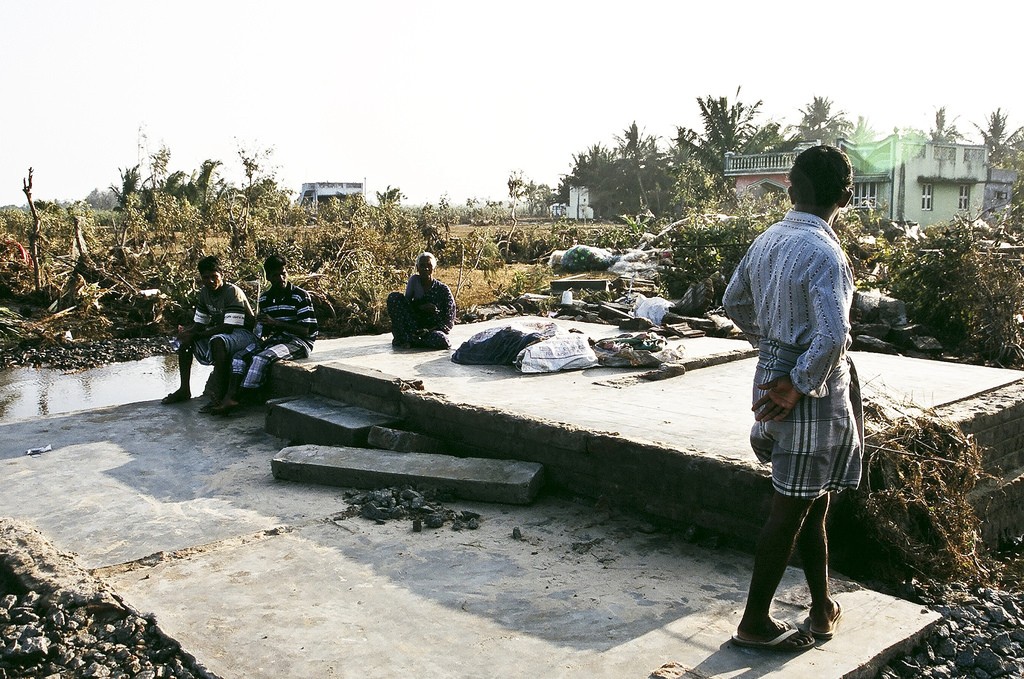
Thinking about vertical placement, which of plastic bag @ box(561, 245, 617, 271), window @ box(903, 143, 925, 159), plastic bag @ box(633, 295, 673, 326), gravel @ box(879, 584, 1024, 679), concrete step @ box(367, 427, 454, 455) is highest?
window @ box(903, 143, 925, 159)

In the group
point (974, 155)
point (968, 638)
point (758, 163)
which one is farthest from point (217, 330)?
point (974, 155)

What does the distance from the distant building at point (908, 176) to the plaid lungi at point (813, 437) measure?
3221cm

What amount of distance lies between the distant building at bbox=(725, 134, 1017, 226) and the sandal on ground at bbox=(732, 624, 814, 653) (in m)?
32.3

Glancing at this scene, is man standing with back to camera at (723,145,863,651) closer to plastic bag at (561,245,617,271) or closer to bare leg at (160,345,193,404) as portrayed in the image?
bare leg at (160,345,193,404)

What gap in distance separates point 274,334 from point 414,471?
3.26 meters

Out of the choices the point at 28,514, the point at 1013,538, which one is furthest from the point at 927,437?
the point at 28,514

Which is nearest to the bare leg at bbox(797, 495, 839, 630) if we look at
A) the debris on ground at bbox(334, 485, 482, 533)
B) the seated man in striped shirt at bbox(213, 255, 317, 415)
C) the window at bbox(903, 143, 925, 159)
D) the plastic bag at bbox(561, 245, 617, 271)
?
the debris on ground at bbox(334, 485, 482, 533)

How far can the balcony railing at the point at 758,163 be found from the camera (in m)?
34.1

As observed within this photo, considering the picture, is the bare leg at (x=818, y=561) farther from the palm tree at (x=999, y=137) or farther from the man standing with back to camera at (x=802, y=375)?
the palm tree at (x=999, y=137)

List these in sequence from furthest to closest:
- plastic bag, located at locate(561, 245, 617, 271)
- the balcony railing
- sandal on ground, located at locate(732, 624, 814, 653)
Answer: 1. the balcony railing
2. plastic bag, located at locate(561, 245, 617, 271)
3. sandal on ground, located at locate(732, 624, 814, 653)

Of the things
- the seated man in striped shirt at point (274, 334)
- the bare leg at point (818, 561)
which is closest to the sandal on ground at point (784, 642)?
the bare leg at point (818, 561)

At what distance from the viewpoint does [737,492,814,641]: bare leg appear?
2990mm

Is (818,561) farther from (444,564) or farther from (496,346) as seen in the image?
(496,346)

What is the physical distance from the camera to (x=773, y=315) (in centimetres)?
297
